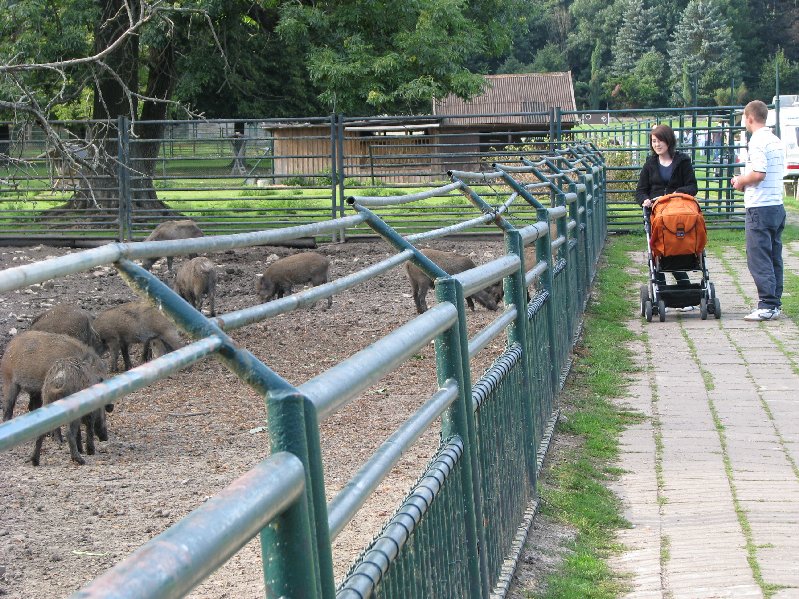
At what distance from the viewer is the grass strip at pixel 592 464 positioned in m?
4.51

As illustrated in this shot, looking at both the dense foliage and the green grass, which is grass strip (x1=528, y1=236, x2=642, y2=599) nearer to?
the green grass

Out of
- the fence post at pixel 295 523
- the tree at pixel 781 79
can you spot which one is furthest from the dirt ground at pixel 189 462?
the tree at pixel 781 79

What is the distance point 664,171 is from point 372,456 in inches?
340

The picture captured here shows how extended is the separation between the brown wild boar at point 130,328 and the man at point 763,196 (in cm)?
491

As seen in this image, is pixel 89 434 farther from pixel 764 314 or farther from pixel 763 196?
pixel 764 314

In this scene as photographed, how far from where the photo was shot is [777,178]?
10.2m

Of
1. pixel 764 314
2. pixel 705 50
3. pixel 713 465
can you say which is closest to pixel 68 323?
pixel 713 465

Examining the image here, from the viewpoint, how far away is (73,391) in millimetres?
Answer: 6688

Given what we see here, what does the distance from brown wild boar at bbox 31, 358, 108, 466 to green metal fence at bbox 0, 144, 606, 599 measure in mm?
2612

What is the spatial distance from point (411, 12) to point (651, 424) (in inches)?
641

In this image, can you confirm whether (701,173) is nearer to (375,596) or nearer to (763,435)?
(763,435)

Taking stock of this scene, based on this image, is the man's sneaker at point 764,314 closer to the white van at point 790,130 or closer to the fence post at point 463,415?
the fence post at point 463,415

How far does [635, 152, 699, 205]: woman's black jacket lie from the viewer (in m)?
10.6

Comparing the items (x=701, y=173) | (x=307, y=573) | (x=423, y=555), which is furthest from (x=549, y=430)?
(x=701, y=173)
